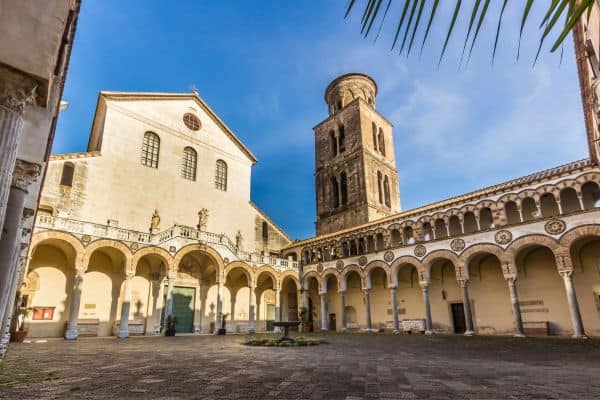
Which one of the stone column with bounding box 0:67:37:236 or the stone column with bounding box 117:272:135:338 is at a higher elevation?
the stone column with bounding box 0:67:37:236

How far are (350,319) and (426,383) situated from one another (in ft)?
67.0

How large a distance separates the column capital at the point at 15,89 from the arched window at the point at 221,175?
23.0 metres

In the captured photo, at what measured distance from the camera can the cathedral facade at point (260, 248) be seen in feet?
53.1

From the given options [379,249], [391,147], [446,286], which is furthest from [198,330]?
[391,147]

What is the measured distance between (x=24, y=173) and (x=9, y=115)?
252 centimetres

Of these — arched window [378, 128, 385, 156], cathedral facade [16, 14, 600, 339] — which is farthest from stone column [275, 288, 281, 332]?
arched window [378, 128, 385, 156]

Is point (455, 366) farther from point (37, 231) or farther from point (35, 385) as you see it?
point (37, 231)

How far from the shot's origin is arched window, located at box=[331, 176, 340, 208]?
1249 inches

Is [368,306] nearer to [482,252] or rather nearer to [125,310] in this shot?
[482,252]

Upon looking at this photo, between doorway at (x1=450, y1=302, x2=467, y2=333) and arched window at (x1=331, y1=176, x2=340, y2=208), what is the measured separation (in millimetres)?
13660

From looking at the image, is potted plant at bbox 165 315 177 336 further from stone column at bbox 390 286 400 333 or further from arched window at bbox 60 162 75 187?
A: stone column at bbox 390 286 400 333

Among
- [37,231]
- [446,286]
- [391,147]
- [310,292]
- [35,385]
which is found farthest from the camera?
[391,147]

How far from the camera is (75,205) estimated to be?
1905 cm

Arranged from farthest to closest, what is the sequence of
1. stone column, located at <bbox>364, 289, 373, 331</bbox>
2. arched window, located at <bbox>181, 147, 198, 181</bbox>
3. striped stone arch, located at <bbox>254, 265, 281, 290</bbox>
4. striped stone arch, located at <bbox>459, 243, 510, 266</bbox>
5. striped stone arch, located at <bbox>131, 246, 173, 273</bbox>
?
arched window, located at <bbox>181, 147, 198, 181</bbox>
striped stone arch, located at <bbox>254, 265, 281, 290</bbox>
stone column, located at <bbox>364, 289, 373, 331</bbox>
striped stone arch, located at <bbox>131, 246, 173, 273</bbox>
striped stone arch, located at <bbox>459, 243, 510, 266</bbox>
